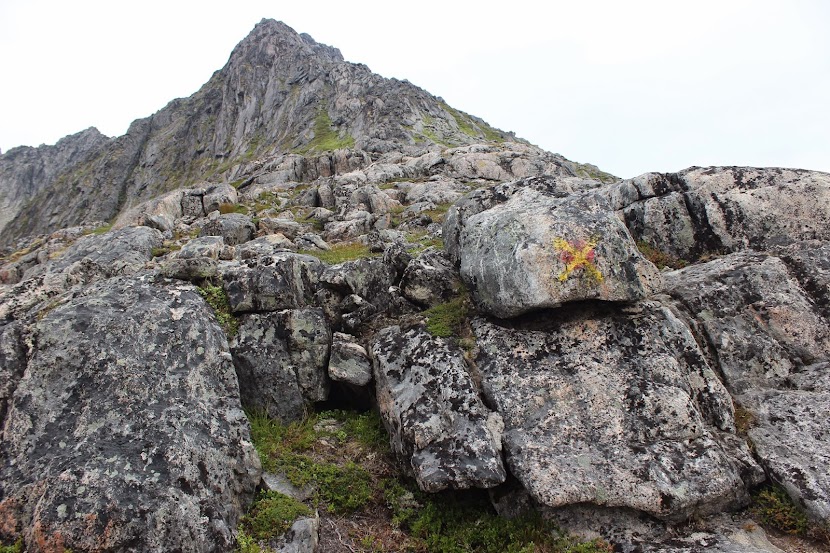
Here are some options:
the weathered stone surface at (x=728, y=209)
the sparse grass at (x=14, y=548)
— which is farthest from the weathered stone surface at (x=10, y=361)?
the weathered stone surface at (x=728, y=209)

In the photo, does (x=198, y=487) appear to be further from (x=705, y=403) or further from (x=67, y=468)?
(x=705, y=403)

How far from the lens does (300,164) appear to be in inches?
2798

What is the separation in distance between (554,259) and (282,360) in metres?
6.74

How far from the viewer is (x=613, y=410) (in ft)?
28.3

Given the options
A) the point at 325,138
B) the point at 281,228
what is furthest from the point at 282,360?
the point at 325,138

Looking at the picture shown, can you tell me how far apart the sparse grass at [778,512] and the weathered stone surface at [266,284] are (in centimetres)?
1042

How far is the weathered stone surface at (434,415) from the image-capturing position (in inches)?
317

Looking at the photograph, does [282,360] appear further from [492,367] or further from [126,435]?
[492,367]

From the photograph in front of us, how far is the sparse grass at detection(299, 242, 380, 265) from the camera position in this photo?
17369 mm

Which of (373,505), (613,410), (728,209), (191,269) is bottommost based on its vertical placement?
(373,505)

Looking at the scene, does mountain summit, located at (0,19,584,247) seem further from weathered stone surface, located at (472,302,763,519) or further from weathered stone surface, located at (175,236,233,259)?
weathered stone surface, located at (472,302,763,519)

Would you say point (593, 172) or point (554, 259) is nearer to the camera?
point (554, 259)

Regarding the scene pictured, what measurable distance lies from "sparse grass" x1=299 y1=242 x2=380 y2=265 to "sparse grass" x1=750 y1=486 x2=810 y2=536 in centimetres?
1283

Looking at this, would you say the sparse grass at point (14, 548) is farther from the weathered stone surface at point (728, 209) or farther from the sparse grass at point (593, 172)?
the sparse grass at point (593, 172)
